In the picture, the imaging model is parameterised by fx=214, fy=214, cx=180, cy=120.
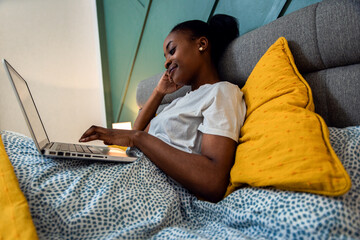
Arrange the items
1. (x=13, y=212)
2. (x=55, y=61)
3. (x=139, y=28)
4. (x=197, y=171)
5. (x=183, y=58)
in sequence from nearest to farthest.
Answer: (x=13, y=212), (x=197, y=171), (x=183, y=58), (x=139, y=28), (x=55, y=61)

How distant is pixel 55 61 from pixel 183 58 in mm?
2184

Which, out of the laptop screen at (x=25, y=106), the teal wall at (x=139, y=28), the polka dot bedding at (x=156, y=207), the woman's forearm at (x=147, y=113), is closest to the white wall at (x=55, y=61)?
the teal wall at (x=139, y=28)

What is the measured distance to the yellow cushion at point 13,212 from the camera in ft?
1.33

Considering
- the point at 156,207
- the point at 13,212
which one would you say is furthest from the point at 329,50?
the point at 13,212

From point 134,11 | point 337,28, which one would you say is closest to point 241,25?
point 337,28

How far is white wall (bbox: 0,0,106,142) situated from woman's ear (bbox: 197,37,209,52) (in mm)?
2080

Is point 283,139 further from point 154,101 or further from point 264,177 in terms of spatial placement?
point 154,101

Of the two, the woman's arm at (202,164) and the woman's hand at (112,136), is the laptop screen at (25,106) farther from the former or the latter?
the woman's arm at (202,164)

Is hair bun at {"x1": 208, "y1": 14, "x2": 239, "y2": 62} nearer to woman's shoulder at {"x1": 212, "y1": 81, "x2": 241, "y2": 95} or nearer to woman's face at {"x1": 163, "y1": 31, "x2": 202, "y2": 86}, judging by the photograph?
woman's face at {"x1": 163, "y1": 31, "x2": 202, "y2": 86}

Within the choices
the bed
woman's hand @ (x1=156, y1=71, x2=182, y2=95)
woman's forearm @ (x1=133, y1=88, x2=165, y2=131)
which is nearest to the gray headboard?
the bed

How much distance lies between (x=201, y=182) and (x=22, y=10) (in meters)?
2.86

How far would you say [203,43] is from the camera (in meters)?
1.07

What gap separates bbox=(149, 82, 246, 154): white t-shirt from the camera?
0.72 m

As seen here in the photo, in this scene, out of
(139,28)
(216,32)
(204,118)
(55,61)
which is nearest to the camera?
(204,118)
